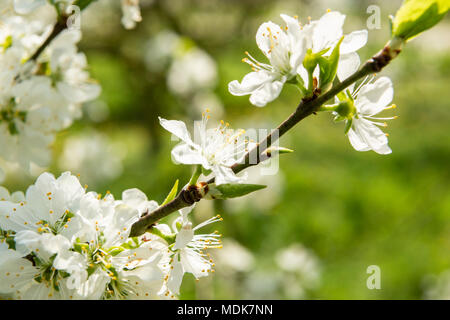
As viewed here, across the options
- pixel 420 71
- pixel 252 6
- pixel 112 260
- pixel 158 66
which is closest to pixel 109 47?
pixel 158 66

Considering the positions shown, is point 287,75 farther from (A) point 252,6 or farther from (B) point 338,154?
(B) point 338,154

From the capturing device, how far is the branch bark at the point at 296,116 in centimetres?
66

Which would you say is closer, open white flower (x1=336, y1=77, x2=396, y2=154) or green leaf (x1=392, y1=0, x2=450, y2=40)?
green leaf (x1=392, y1=0, x2=450, y2=40)

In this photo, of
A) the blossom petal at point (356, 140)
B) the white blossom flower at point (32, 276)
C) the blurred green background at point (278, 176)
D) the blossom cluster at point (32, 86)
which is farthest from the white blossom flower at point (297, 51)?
the blurred green background at point (278, 176)

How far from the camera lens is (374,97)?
79 centimetres

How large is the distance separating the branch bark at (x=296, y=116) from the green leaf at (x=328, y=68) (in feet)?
0.04

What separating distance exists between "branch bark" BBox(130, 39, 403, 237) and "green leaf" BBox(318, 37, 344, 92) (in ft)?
0.04

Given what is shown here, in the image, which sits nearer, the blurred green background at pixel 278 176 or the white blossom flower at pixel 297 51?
the white blossom flower at pixel 297 51

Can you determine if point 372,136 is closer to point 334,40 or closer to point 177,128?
point 334,40

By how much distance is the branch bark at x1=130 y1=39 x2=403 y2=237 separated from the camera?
2.17 feet

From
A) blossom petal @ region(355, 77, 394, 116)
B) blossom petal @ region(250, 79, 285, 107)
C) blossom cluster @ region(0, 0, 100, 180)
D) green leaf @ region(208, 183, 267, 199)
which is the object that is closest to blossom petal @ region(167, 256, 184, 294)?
green leaf @ region(208, 183, 267, 199)

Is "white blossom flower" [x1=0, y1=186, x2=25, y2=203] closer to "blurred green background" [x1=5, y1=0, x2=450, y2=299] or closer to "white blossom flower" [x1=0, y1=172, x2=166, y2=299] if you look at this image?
"white blossom flower" [x1=0, y1=172, x2=166, y2=299]

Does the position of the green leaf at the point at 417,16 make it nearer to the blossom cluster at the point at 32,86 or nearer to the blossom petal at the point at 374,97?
the blossom petal at the point at 374,97

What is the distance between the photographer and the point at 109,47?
3.51 meters
